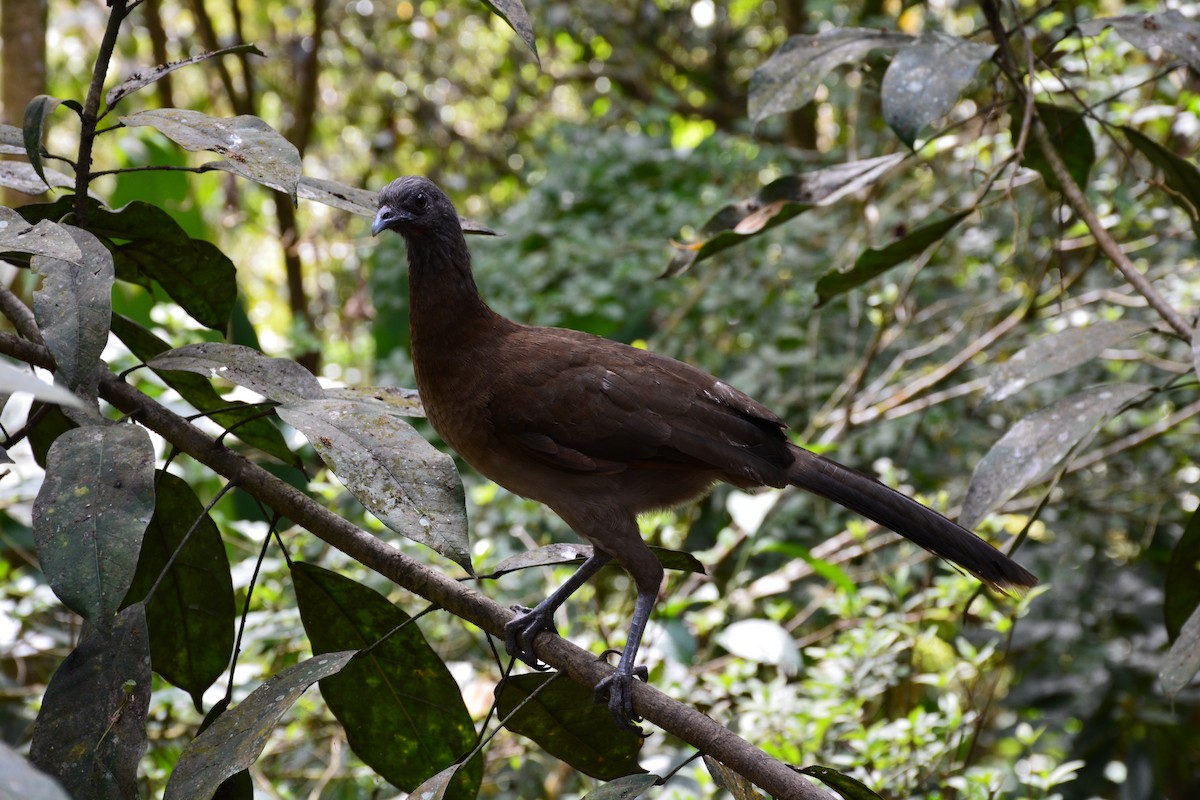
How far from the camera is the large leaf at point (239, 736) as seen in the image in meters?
1.34

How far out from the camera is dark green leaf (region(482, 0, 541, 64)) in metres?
1.54

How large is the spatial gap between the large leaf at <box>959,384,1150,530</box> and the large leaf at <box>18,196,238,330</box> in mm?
1406

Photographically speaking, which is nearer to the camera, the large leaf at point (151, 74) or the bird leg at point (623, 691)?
the large leaf at point (151, 74)

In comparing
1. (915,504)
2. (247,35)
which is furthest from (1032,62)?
(247,35)

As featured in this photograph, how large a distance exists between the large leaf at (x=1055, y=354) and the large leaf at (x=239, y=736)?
1.38 metres

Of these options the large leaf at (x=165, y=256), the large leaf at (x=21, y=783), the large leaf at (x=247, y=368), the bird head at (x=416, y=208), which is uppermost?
the bird head at (x=416, y=208)

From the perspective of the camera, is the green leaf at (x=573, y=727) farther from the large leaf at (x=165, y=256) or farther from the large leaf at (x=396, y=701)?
the large leaf at (x=165, y=256)

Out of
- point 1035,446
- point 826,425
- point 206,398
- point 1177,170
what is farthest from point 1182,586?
point 826,425

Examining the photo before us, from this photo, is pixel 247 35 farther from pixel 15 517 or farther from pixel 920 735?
pixel 920 735

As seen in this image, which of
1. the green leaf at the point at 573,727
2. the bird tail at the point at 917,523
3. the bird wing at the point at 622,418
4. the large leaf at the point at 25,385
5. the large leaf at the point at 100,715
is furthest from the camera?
the bird wing at the point at 622,418

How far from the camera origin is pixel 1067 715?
12.8 ft

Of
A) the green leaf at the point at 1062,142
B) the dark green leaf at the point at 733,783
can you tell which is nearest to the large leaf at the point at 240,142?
the dark green leaf at the point at 733,783

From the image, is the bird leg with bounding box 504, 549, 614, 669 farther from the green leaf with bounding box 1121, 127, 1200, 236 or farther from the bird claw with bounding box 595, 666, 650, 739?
the green leaf with bounding box 1121, 127, 1200, 236

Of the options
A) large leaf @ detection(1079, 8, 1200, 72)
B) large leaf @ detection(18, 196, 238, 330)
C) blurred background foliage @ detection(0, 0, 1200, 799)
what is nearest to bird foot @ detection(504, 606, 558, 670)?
blurred background foliage @ detection(0, 0, 1200, 799)
